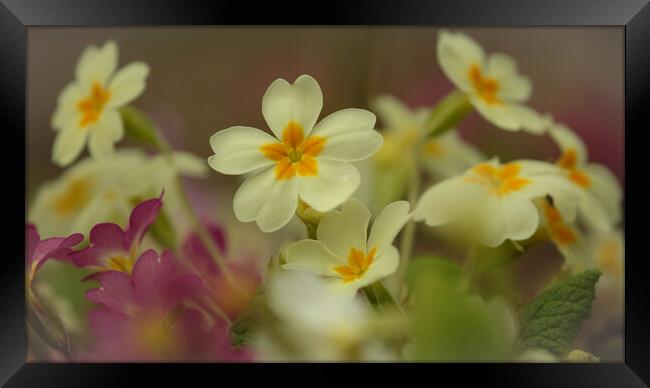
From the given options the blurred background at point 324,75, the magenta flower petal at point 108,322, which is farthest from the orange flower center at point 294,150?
the blurred background at point 324,75

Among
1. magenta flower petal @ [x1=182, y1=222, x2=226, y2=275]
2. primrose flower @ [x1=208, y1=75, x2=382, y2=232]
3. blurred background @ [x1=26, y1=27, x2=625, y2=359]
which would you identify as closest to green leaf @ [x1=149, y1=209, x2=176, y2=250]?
magenta flower petal @ [x1=182, y1=222, x2=226, y2=275]

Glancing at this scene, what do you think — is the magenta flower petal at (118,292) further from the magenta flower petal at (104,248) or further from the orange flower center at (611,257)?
the orange flower center at (611,257)

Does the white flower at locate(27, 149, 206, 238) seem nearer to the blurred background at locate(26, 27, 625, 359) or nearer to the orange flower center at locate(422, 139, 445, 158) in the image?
the blurred background at locate(26, 27, 625, 359)

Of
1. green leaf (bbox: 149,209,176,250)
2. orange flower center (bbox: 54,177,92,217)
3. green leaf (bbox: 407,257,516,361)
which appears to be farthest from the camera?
orange flower center (bbox: 54,177,92,217)

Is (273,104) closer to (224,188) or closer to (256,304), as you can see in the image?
(256,304)

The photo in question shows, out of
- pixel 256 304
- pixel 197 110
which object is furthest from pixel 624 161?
pixel 197 110

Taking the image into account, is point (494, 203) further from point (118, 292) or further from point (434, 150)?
point (434, 150)
